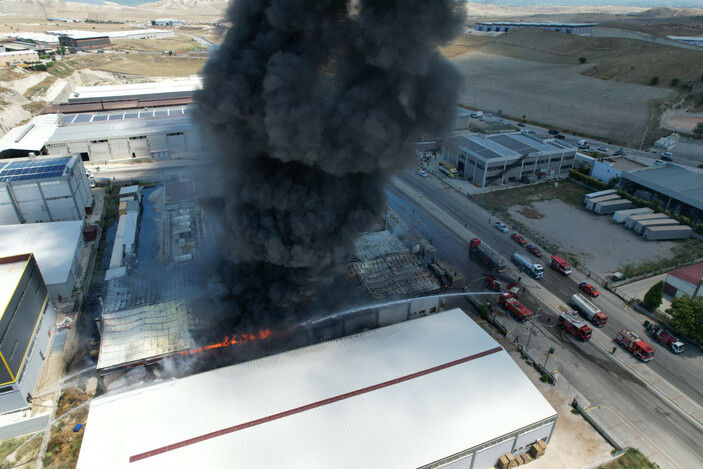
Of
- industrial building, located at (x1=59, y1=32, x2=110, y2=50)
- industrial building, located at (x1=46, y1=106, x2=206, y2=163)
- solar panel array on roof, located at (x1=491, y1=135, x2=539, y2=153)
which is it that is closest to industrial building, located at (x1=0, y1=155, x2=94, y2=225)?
industrial building, located at (x1=46, y1=106, x2=206, y2=163)

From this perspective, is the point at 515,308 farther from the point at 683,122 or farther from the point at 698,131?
the point at 683,122

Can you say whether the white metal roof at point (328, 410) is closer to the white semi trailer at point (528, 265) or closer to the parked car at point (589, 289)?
the white semi trailer at point (528, 265)

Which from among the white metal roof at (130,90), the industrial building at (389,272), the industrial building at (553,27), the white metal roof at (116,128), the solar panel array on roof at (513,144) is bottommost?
the industrial building at (389,272)

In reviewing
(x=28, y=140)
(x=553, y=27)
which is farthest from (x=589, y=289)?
(x=553, y=27)

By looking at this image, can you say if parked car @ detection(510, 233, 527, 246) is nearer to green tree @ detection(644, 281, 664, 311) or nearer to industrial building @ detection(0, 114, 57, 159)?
green tree @ detection(644, 281, 664, 311)

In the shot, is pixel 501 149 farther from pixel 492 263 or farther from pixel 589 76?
pixel 589 76

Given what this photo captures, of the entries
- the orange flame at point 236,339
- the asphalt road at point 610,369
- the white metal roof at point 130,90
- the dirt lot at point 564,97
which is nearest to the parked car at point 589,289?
the asphalt road at point 610,369
